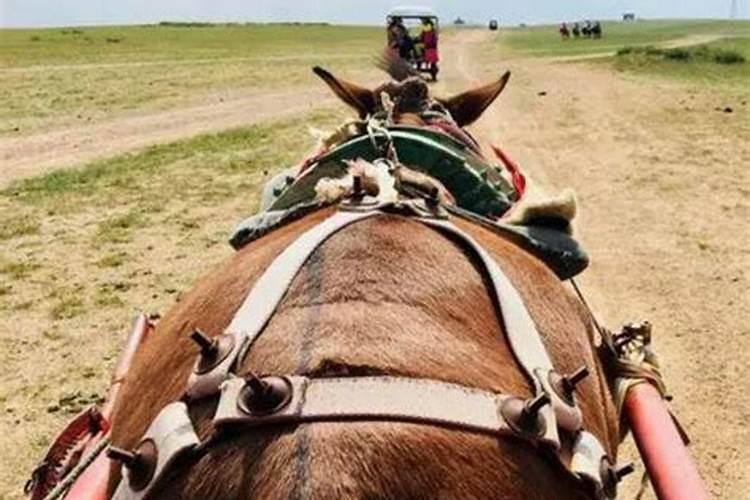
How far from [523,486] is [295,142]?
15.7 m

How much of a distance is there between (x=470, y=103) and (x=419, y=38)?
28883mm

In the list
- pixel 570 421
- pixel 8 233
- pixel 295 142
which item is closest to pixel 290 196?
pixel 570 421

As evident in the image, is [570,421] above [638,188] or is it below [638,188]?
above

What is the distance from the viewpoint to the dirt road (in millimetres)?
6133

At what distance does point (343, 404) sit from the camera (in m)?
1.57

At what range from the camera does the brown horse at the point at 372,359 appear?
1.54 meters

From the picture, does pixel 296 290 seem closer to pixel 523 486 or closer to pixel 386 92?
pixel 523 486

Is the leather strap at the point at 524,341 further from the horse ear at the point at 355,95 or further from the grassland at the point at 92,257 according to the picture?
the grassland at the point at 92,257

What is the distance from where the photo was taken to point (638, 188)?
12.4 meters

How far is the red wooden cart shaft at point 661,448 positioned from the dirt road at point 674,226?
233 cm

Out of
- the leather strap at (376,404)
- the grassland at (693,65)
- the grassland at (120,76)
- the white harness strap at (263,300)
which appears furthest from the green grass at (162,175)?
the grassland at (693,65)

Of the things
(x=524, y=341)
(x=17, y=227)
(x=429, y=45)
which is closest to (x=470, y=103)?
(x=524, y=341)

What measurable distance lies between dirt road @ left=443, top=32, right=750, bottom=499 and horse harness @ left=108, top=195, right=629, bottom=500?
3.42 metres

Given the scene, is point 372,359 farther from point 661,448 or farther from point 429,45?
point 429,45
